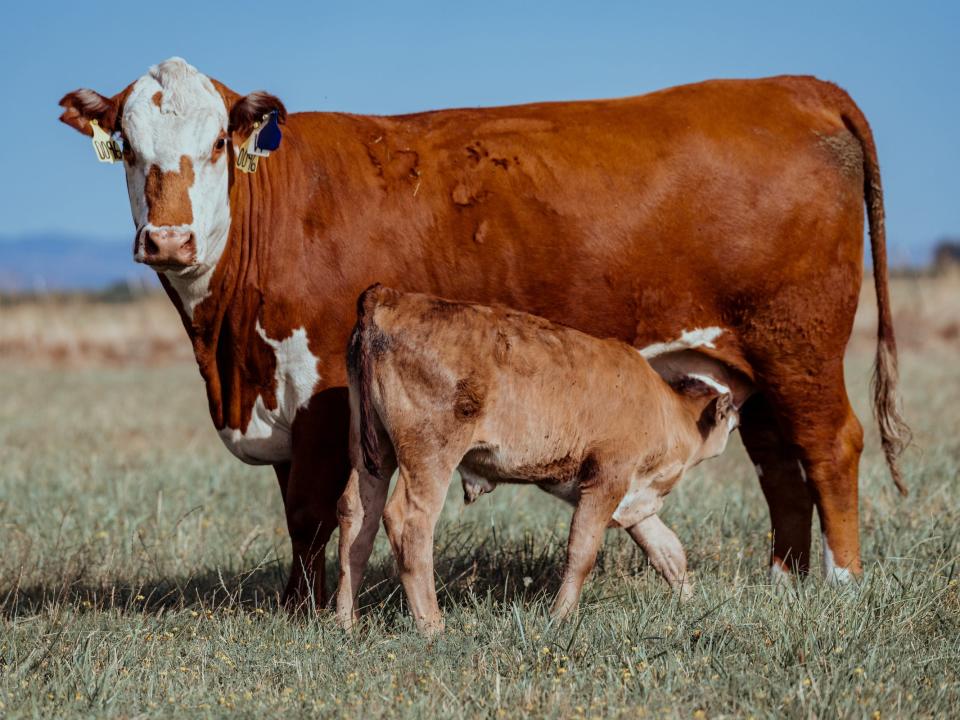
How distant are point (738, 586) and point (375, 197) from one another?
2.29 m

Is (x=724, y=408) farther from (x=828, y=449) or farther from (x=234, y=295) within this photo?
(x=234, y=295)

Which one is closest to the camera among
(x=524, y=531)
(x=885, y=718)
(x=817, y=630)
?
(x=885, y=718)

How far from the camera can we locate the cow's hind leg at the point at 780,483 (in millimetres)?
6414

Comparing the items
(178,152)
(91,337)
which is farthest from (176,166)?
(91,337)

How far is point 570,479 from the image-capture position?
535 centimetres

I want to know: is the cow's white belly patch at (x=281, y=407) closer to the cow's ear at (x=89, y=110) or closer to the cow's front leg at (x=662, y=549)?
the cow's ear at (x=89, y=110)

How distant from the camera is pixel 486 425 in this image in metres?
5.04

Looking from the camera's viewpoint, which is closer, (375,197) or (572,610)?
(572,610)

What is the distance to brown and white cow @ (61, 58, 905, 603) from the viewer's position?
5.36 m

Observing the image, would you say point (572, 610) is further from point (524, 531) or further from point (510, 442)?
point (524, 531)

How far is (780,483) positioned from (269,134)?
10.2ft

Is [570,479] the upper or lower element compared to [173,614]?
upper

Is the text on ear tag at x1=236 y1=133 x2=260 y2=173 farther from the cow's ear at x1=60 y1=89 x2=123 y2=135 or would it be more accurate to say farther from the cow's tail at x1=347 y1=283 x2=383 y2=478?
the cow's tail at x1=347 y1=283 x2=383 y2=478

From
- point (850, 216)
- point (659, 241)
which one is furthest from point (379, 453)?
point (850, 216)
